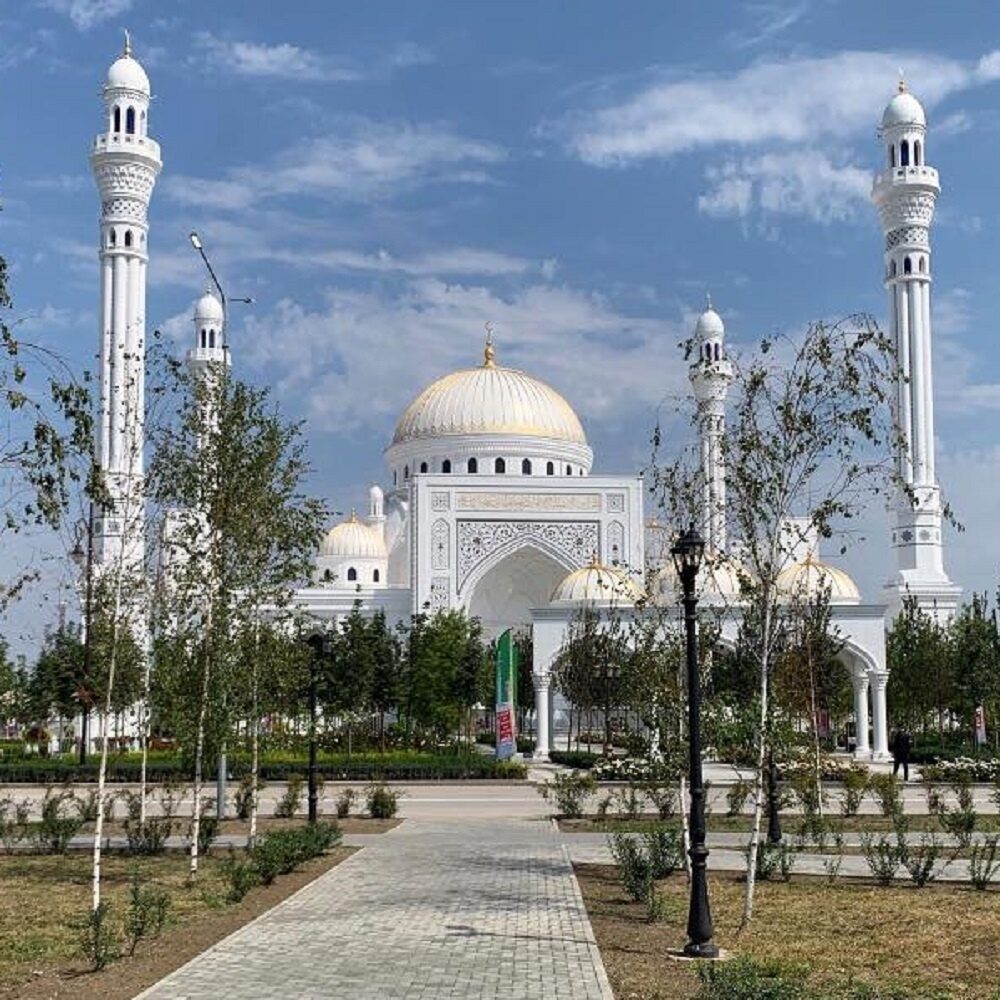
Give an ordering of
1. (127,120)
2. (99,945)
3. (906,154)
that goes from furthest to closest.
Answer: (906,154) → (127,120) → (99,945)

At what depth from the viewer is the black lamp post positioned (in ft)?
35.5

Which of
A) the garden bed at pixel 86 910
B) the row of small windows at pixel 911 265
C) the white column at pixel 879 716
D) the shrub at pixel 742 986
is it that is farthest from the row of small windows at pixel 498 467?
the shrub at pixel 742 986

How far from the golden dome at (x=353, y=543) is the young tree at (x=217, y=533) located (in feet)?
179

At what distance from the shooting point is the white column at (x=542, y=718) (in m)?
43.9

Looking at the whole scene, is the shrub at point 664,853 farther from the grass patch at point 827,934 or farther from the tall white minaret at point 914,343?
the tall white minaret at point 914,343

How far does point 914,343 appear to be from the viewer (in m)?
57.1

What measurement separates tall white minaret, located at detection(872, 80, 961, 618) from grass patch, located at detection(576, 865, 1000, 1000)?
44041 mm

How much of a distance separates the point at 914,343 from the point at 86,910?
49.7 metres

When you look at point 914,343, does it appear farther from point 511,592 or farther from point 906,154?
point 511,592

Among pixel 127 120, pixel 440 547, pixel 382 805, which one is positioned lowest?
pixel 382 805

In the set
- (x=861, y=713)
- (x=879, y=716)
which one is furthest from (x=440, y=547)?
(x=879, y=716)

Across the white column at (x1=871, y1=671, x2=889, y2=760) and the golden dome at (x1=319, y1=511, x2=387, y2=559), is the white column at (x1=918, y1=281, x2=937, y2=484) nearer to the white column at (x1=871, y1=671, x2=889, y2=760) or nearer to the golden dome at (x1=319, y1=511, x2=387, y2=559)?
the white column at (x1=871, y1=671, x2=889, y2=760)

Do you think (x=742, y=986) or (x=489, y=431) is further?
(x=489, y=431)

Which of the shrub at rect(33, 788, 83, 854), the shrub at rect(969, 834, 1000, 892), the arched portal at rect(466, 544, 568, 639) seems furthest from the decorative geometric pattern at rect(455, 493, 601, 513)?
the shrub at rect(969, 834, 1000, 892)
